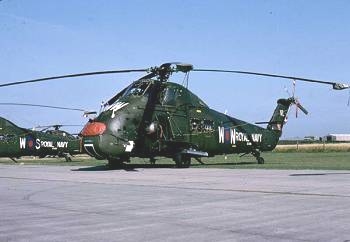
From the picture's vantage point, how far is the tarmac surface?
718 cm

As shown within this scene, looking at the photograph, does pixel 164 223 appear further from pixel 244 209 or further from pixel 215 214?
pixel 244 209

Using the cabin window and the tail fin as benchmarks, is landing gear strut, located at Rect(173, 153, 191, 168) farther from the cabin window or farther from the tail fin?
the tail fin

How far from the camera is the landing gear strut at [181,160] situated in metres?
28.2

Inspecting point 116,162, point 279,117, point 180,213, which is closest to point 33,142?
point 116,162

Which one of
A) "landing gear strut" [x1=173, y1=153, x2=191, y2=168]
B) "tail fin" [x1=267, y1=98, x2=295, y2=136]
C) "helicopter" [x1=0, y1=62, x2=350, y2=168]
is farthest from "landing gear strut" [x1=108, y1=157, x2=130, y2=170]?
"tail fin" [x1=267, y1=98, x2=295, y2=136]

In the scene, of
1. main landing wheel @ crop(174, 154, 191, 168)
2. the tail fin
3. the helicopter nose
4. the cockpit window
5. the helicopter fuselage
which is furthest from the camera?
the tail fin

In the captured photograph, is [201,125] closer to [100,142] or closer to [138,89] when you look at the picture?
[138,89]

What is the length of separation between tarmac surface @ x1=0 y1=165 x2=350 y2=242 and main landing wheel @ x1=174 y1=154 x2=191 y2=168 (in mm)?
13322

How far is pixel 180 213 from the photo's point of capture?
9.30 metres

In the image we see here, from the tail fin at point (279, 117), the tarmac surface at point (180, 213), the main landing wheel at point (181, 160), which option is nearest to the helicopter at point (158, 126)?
the main landing wheel at point (181, 160)

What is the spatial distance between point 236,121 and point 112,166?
9.07 meters

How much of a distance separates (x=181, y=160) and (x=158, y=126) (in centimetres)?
259

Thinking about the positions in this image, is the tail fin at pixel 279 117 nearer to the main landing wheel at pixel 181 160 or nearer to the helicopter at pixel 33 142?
the main landing wheel at pixel 181 160

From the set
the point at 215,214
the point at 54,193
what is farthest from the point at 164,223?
the point at 54,193
